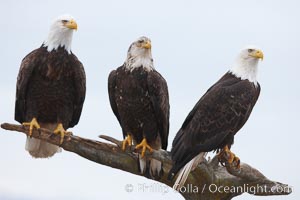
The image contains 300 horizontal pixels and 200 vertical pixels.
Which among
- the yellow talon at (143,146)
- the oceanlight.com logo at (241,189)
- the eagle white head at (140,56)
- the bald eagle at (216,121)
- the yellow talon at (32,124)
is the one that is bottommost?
the oceanlight.com logo at (241,189)

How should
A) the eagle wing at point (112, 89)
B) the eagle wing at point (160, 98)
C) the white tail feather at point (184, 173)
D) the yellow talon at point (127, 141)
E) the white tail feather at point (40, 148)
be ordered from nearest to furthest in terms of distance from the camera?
the white tail feather at point (184, 173), the yellow talon at point (127, 141), the eagle wing at point (160, 98), the eagle wing at point (112, 89), the white tail feather at point (40, 148)

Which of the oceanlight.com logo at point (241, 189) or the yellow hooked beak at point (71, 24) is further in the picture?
the yellow hooked beak at point (71, 24)

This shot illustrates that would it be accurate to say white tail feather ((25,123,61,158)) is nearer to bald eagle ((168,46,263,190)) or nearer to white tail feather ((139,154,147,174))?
white tail feather ((139,154,147,174))

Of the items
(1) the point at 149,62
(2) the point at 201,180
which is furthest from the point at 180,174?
(1) the point at 149,62

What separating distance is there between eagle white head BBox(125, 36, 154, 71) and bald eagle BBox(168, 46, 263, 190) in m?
0.89

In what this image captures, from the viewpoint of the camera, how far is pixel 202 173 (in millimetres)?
17172

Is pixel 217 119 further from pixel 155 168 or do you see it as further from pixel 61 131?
pixel 61 131

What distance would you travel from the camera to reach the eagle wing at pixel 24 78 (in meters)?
17.3

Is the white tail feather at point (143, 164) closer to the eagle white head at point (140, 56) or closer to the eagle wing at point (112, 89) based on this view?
the eagle wing at point (112, 89)

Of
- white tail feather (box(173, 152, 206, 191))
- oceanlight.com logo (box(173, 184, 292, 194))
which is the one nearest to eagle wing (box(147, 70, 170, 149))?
white tail feather (box(173, 152, 206, 191))

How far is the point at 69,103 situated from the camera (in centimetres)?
1767

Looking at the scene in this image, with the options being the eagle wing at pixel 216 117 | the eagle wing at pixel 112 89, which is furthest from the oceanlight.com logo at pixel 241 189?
the eagle wing at pixel 112 89

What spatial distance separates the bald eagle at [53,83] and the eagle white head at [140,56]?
670 mm

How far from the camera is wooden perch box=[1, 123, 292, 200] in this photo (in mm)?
16938
